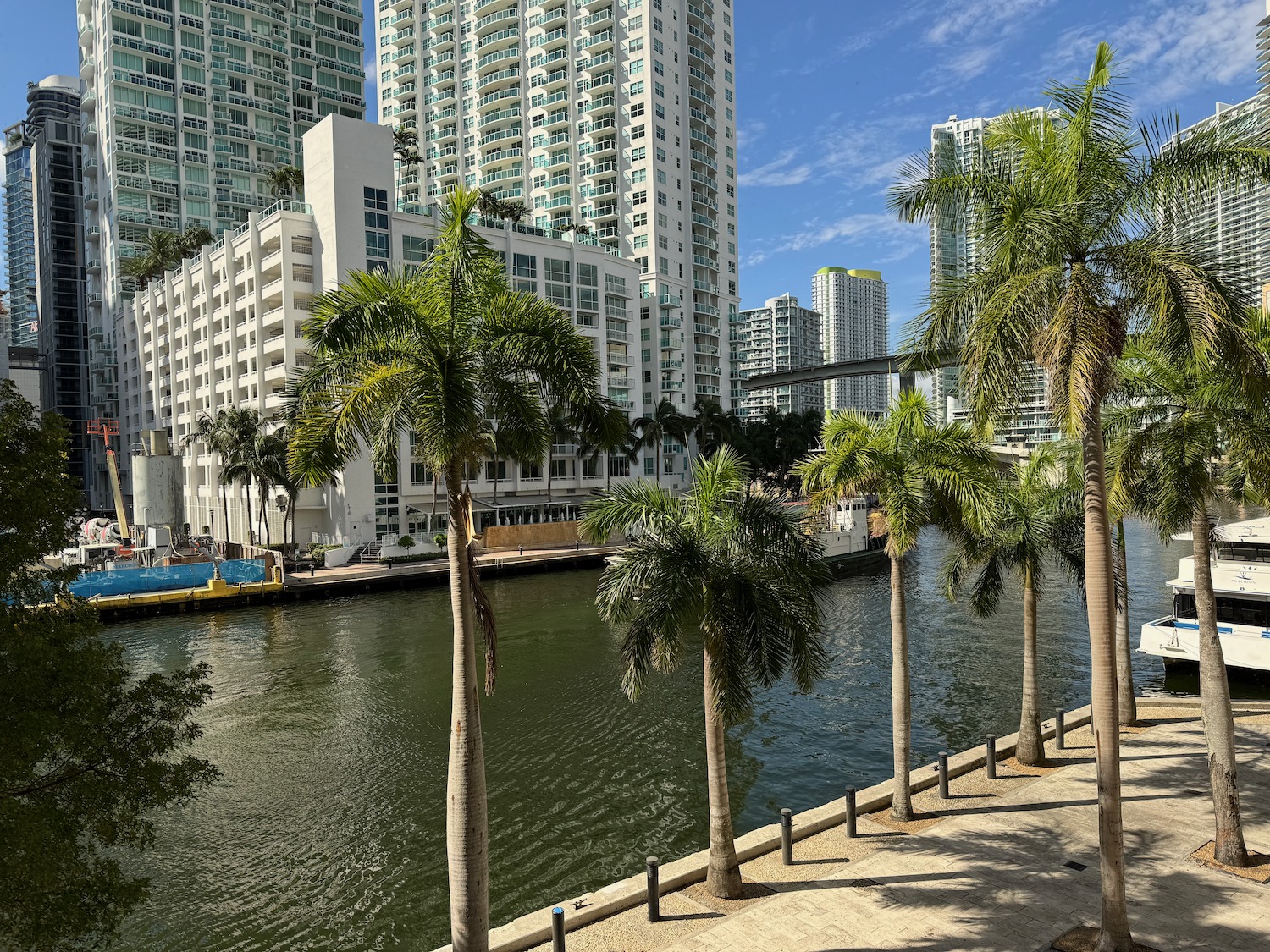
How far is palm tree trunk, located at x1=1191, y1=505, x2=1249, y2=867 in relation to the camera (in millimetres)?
12539

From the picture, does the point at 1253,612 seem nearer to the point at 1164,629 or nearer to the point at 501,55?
the point at 1164,629

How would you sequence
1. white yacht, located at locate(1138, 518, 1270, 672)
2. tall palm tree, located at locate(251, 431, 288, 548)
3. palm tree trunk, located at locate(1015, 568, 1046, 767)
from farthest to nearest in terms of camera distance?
tall palm tree, located at locate(251, 431, 288, 548)
white yacht, located at locate(1138, 518, 1270, 672)
palm tree trunk, located at locate(1015, 568, 1046, 767)

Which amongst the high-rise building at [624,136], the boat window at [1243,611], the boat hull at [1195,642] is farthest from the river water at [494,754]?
the high-rise building at [624,136]

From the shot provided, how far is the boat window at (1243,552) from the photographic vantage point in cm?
2689

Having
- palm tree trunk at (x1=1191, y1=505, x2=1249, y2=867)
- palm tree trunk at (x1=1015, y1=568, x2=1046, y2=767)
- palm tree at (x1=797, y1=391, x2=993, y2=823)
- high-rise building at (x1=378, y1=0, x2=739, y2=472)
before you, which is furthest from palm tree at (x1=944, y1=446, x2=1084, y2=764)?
high-rise building at (x1=378, y1=0, x2=739, y2=472)

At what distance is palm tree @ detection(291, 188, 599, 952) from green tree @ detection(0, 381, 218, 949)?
9.31 feet

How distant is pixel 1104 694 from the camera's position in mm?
10422

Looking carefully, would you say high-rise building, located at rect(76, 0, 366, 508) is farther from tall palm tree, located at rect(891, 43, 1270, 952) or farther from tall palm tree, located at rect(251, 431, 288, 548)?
tall palm tree, located at rect(891, 43, 1270, 952)

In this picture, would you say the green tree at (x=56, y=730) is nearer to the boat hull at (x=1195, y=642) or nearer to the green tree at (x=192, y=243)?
the boat hull at (x=1195, y=642)

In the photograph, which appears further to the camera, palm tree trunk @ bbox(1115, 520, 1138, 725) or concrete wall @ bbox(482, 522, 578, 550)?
concrete wall @ bbox(482, 522, 578, 550)

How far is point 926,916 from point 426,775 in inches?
532

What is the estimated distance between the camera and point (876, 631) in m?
39.3

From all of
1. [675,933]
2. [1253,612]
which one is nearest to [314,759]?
[675,933]

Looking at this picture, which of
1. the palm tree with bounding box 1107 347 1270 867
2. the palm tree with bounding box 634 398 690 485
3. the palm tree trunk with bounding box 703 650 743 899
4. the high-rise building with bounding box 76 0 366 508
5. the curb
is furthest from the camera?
the high-rise building with bounding box 76 0 366 508
